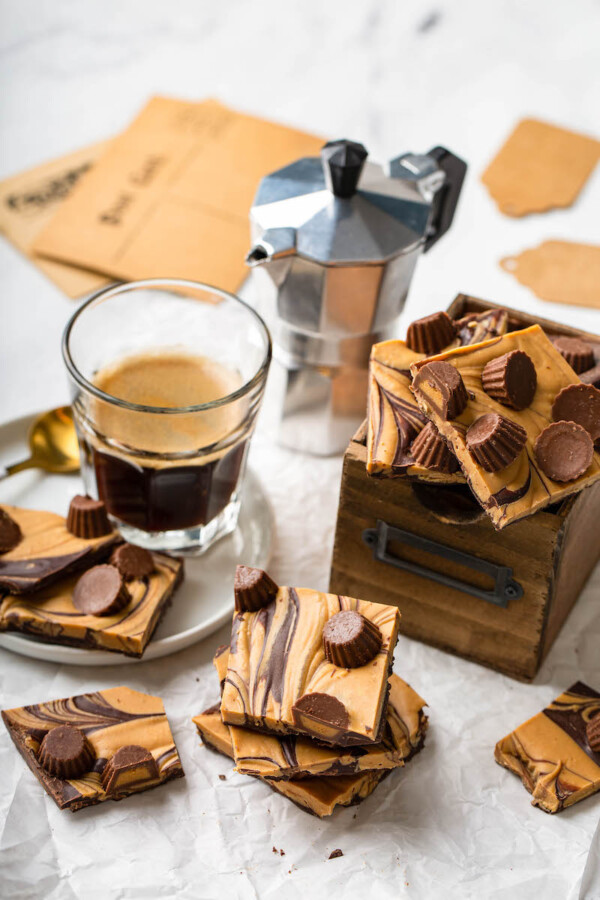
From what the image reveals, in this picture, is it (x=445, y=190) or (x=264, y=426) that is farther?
(x=264, y=426)

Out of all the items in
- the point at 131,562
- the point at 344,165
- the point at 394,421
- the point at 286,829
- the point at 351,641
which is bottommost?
the point at 286,829

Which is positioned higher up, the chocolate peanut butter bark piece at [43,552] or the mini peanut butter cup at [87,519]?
the mini peanut butter cup at [87,519]

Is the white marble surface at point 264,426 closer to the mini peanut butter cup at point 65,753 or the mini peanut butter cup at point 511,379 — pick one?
the mini peanut butter cup at point 65,753

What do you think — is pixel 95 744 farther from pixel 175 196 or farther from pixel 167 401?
pixel 175 196

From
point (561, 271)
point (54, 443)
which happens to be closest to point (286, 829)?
point (54, 443)

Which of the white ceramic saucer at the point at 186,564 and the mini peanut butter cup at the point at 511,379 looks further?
the white ceramic saucer at the point at 186,564

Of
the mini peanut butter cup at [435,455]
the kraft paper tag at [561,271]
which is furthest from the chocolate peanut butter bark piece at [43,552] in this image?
the kraft paper tag at [561,271]

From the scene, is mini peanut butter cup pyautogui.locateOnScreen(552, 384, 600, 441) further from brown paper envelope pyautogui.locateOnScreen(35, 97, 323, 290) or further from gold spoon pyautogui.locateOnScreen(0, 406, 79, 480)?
brown paper envelope pyautogui.locateOnScreen(35, 97, 323, 290)

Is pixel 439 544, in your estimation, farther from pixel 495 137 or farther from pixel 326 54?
pixel 326 54
